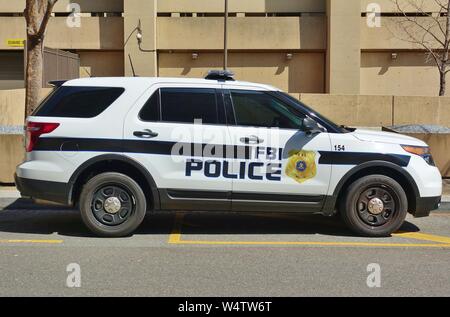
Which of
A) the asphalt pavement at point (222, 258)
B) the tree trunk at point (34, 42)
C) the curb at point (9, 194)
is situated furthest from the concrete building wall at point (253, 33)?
the asphalt pavement at point (222, 258)

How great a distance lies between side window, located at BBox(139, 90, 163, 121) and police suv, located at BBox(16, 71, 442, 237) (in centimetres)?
1

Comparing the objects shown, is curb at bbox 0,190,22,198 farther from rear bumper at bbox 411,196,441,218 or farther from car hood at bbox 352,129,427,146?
rear bumper at bbox 411,196,441,218

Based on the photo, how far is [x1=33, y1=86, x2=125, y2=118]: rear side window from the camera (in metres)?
6.59

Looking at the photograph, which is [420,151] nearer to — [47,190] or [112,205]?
[112,205]

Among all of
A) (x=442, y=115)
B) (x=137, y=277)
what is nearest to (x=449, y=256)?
(x=137, y=277)

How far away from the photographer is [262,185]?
258 inches

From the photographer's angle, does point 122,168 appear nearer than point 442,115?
Yes

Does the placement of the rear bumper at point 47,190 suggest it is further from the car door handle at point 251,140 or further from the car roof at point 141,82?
the car door handle at point 251,140

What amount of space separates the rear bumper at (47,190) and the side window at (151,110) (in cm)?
122

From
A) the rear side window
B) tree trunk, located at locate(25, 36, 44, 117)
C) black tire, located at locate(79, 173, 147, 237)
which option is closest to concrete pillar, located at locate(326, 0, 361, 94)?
tree trunk, located at locate(25, 36, 44, 117)

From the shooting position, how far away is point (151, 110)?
664cm
